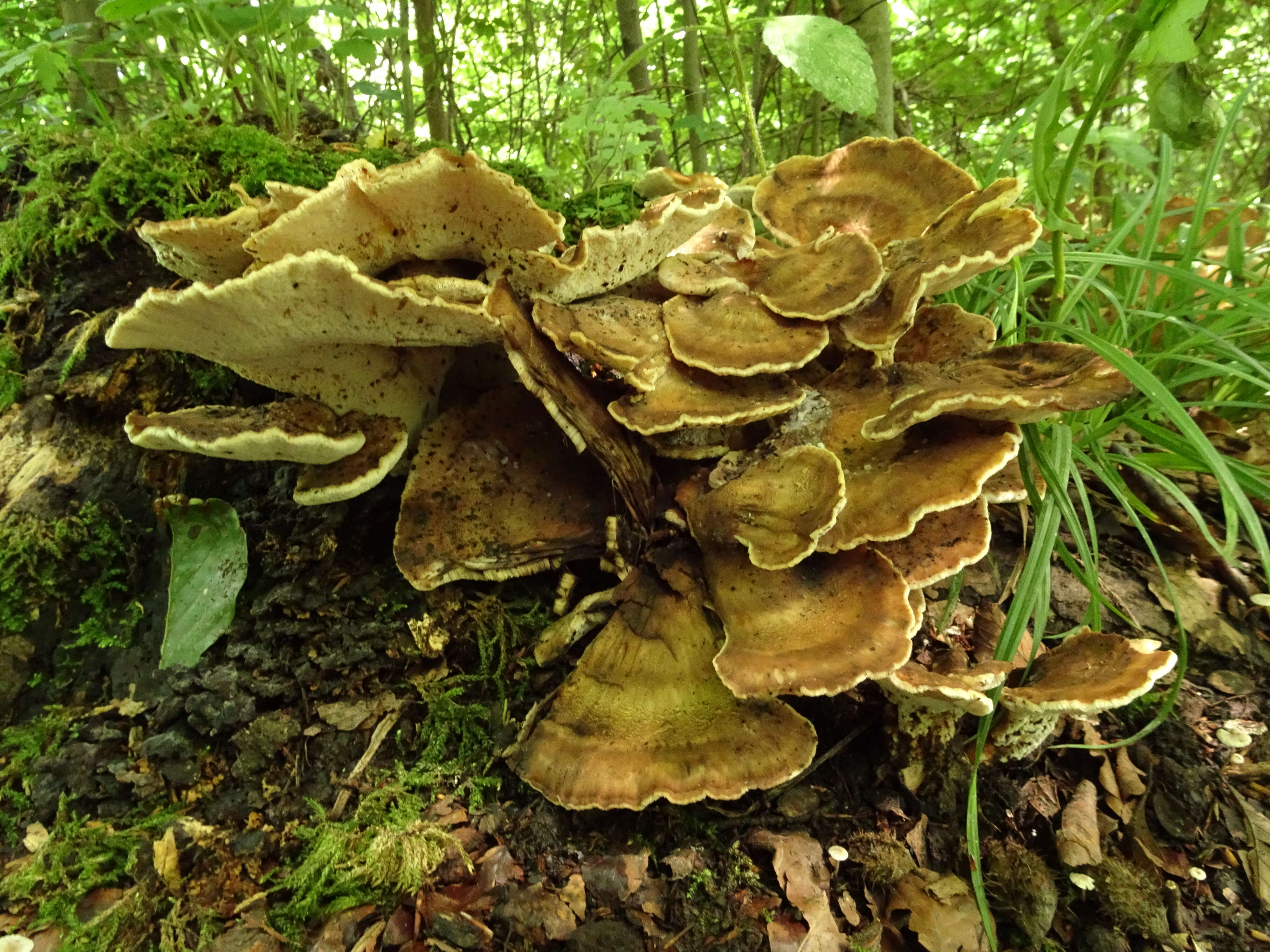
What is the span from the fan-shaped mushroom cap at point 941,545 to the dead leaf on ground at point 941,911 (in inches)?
33.4

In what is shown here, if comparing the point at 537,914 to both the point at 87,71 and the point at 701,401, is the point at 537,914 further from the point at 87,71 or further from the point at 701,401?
the point at 87,71

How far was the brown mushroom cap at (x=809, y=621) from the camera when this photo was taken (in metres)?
1.83

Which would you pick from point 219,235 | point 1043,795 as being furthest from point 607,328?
point 1043,795

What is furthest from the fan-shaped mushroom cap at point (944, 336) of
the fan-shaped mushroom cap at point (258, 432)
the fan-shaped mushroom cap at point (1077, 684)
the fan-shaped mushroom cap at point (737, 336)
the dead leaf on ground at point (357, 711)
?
the dead leaf on ground at point (357, 711)

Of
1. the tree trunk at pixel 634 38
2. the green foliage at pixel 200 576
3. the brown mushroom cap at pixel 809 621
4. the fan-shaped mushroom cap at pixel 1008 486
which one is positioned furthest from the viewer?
the tree trunk at pixel 634 38

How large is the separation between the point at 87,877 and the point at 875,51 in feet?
17.2

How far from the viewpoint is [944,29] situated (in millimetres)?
8367

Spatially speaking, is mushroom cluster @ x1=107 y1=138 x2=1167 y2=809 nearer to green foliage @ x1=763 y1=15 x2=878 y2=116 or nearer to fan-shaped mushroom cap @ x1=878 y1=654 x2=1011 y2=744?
fan-shaped mushroom cap @ x1=878 y1=654 x2=1011 y2=744

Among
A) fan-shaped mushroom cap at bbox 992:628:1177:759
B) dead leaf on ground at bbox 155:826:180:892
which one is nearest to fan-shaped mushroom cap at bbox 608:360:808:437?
fan-shaped mushroom cap at bbox 992:628:1177:759

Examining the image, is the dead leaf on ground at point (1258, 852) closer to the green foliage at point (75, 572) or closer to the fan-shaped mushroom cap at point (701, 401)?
the fan-shaped mushroom cap at point (701, 401)

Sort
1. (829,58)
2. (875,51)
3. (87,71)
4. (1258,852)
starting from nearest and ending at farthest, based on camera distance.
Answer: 1. (1258,852)
2. (829,58)
3. (875,51)
4. (87,71)

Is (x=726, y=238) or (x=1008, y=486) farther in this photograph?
(x=726, y=238)

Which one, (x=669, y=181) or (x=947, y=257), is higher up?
(x=669, y=181)

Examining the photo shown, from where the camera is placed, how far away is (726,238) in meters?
2.65
